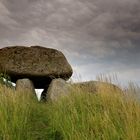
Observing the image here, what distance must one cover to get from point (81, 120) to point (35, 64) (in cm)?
895

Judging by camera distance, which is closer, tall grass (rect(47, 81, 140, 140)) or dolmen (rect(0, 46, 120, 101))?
tall grass (rect(47, 81, 140, 140))

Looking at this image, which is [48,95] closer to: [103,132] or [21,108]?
[21,108]

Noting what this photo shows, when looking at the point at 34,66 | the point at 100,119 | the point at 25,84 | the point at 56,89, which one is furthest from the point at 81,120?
the point at 34,66

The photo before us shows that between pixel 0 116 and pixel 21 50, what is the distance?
30.8 ft

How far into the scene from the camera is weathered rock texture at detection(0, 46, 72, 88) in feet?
51.3

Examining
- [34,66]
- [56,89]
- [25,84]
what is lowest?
[56,89]

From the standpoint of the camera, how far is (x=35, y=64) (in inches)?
625

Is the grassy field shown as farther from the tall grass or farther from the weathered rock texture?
the weathered rock texture

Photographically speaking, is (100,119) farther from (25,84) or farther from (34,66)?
(34,66)

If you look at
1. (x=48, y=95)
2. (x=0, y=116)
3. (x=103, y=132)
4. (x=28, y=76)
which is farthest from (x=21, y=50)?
(x=103, y=132)

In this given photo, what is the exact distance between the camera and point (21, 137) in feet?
22.0

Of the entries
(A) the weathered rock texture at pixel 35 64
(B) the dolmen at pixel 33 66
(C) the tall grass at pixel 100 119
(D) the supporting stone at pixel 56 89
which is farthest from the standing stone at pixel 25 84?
(C) the tall grass at pixel 100 119

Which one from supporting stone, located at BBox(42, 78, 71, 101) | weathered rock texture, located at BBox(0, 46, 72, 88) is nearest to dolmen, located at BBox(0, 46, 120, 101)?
weathered rock texture, located at BBox(0, 46, 72, 88)

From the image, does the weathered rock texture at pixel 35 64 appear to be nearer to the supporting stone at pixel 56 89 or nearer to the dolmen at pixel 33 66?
the dolmen at pixel 33 66
